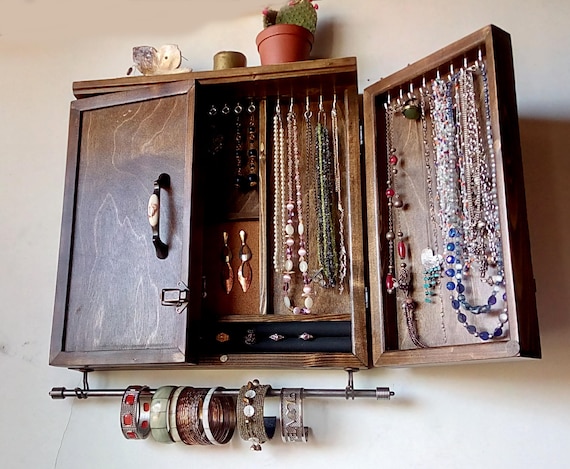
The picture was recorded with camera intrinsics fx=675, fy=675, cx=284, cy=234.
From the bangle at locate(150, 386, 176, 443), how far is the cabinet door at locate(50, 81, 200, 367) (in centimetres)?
10

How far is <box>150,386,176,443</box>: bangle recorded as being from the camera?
128cm

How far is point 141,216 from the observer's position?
52.2 inches

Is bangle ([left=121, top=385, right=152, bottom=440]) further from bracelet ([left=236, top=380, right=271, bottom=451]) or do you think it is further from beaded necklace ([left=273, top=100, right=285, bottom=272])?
beaded necklace ([left=273, top=100, right=285, bottom=272])

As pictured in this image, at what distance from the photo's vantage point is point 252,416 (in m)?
1.24

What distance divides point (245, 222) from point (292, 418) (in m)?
0.43

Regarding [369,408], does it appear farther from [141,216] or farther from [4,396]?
[4,396]

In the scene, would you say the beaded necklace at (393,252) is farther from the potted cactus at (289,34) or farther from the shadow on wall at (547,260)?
the potted cactus at (289,34)

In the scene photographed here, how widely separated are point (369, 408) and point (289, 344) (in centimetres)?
20

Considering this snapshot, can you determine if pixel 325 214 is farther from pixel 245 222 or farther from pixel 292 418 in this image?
pixel 292 418

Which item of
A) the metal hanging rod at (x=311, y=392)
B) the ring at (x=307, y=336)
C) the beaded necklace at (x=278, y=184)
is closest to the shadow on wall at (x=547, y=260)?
the metal hanging rod at (x=311, y=392)

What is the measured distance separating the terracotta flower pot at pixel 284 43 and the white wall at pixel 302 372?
15 centimetres

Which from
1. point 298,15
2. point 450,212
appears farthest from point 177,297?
point 298,15

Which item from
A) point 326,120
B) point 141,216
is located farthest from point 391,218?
point 141,216

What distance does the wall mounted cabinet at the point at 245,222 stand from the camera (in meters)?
1.25
